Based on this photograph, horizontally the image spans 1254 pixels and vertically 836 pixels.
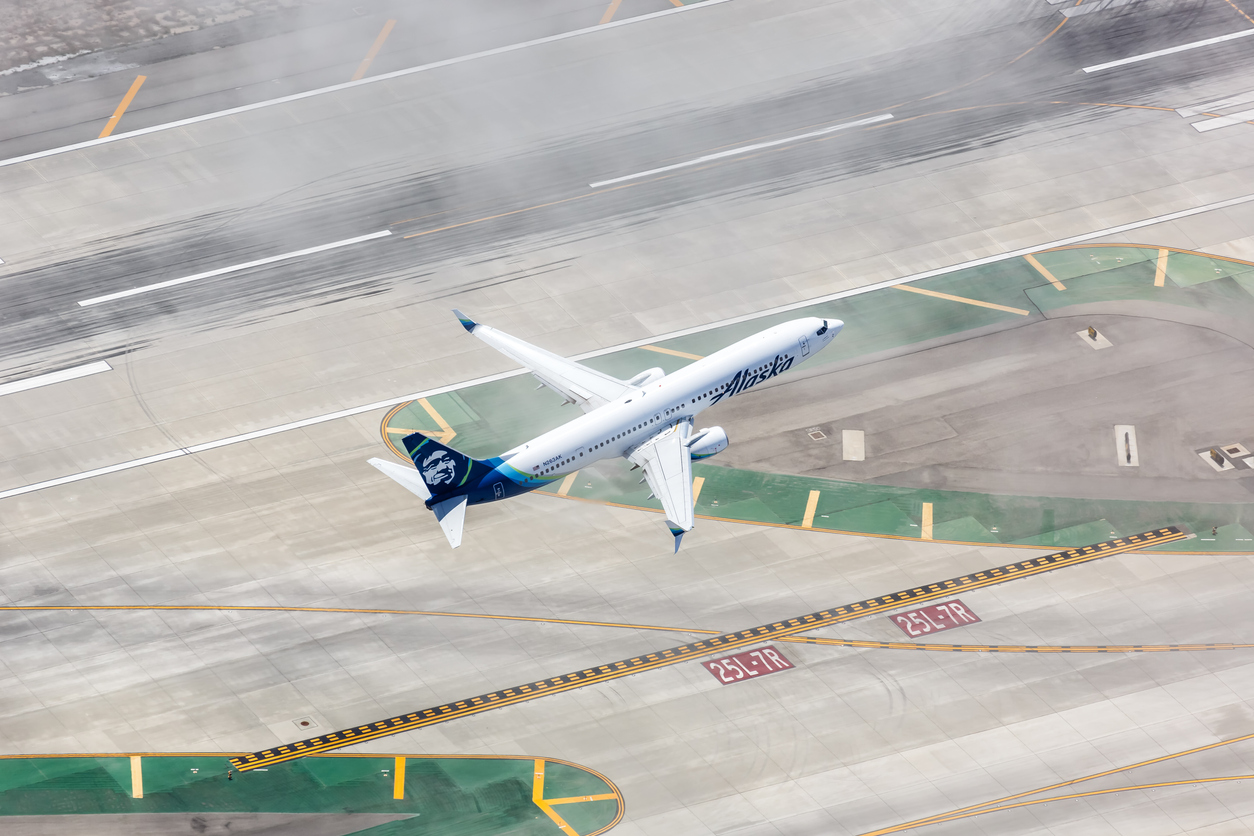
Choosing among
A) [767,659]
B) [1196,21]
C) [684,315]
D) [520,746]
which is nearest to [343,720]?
[520,746]

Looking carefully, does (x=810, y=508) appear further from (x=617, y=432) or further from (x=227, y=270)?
(x=227, y=270)

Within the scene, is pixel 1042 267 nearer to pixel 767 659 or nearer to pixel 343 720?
pixel 767 659

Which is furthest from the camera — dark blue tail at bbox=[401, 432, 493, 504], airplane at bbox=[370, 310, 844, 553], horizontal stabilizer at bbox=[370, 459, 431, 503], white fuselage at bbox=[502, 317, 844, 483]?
white fuselage at bbox=[502, 317, 844, 483]

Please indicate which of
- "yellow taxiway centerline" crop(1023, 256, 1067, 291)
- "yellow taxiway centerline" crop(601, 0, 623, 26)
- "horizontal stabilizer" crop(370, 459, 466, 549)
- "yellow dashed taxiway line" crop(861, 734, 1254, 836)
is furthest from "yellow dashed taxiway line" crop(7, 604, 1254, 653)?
"yellow taxiway centerline" crop(601, 0, 623, 26)

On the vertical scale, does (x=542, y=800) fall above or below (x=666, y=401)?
below

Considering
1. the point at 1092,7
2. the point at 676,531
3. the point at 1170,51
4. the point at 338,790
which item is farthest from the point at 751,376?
the point at 1092,7

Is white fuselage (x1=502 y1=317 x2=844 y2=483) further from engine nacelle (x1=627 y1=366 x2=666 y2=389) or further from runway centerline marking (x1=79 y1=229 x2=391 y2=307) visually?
runway centerline marking (x1=79 y1=229 x2=391 y2=307)

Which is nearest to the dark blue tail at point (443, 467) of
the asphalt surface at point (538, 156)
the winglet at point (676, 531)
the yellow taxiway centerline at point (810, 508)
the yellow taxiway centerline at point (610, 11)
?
the winglet at point (676, 531)
